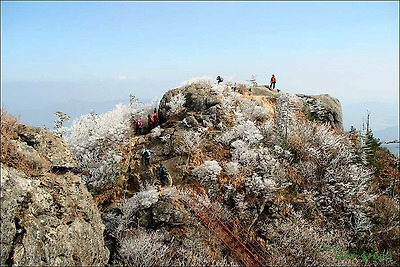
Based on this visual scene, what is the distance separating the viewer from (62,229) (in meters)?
10.7

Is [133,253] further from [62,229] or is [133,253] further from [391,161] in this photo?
[391,161]

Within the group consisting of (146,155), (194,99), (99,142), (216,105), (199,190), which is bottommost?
(199,190)

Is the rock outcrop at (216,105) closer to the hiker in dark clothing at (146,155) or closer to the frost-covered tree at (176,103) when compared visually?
the frost-covered tree at (176,103)

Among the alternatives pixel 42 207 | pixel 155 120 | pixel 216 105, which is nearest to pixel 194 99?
pixel 216 105

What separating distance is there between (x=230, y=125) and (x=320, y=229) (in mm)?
10872

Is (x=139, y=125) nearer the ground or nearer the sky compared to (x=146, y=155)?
nearer the sky

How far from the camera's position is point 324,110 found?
29.2 meters

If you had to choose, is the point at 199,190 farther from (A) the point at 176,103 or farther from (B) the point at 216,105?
(A) the point at 176,103

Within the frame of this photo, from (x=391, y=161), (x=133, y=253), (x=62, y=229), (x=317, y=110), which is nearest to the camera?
(x=62, y=229)

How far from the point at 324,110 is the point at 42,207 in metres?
27.3

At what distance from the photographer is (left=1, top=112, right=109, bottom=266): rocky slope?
364 inches

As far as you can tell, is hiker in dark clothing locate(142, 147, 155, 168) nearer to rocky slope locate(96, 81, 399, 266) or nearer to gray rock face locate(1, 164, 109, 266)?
rocky slope locate(96, 81, 399, 266)

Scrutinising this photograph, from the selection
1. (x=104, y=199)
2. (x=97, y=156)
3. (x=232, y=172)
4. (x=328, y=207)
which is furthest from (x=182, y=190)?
(x=328, y=207)

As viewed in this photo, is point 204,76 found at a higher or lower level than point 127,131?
higher
